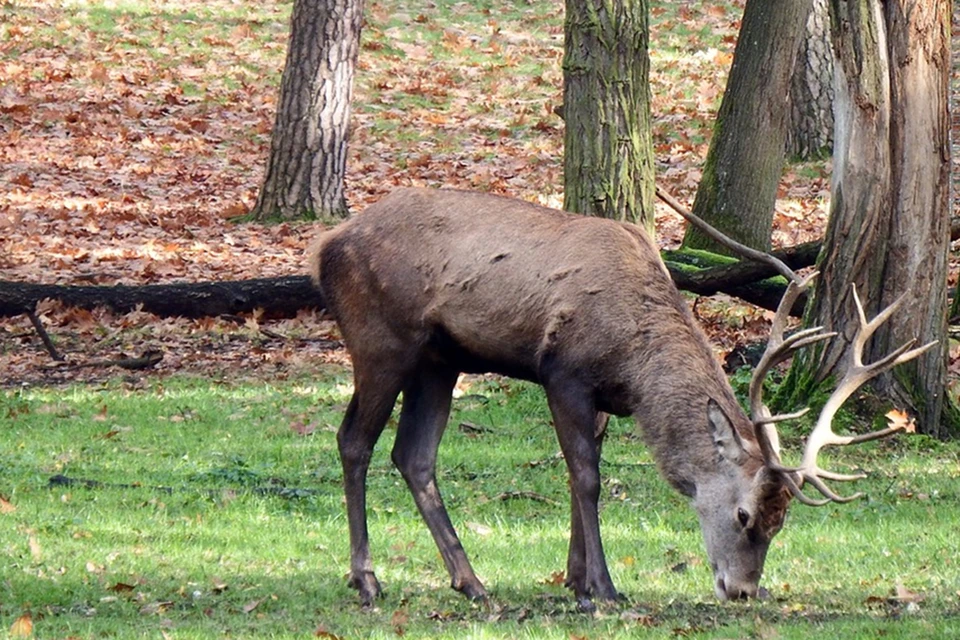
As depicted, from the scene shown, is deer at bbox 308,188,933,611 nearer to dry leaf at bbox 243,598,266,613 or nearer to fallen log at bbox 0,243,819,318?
dry leaf at bbox 243,598,266,613

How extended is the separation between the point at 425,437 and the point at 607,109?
396 centimetres

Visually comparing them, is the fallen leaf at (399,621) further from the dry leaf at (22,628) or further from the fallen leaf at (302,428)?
the fallen leaf at (302,428)

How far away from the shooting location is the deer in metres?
6.71

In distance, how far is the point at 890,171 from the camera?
10141 mm

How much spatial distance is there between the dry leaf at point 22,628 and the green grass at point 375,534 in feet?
0.31

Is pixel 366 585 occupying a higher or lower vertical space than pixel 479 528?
higher

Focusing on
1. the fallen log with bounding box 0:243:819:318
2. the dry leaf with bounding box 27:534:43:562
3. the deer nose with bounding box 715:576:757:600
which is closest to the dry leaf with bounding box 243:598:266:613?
the dry leaf with bounding box 27:534:43:562

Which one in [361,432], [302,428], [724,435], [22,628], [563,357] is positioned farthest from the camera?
[302,428]

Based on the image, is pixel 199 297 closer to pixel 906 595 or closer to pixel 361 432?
pixel 361 432

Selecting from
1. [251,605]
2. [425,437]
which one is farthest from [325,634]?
[425,437]

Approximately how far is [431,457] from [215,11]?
2072cm

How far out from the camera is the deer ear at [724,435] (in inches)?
264

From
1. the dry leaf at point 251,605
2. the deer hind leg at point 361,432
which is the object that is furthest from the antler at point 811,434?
the dry leaf at point 251,605

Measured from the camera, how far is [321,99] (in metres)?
17.3
